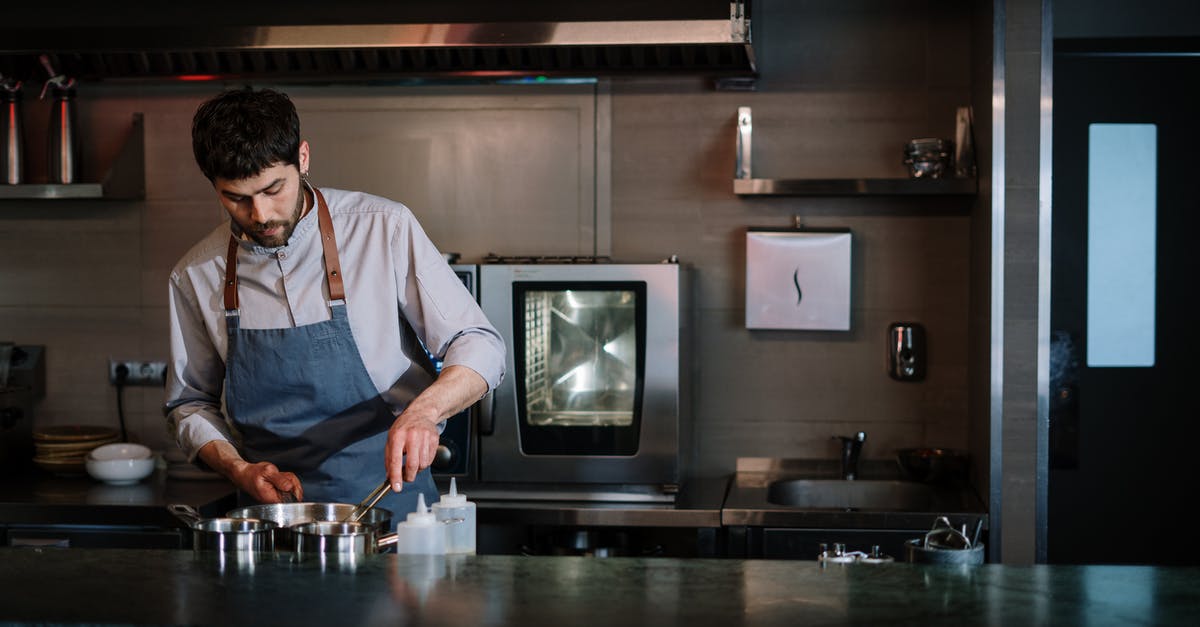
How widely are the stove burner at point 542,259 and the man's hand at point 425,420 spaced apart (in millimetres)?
1411

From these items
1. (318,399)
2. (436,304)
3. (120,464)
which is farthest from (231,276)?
(120,464)

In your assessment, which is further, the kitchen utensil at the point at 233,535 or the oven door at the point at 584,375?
the oven door at the point at 584,375

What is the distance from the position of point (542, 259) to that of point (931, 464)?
1.34m

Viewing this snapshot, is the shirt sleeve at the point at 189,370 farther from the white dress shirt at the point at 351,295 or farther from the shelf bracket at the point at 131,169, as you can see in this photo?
the shelf bracket at the point at 131,169

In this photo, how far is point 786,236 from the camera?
3951 millimetres

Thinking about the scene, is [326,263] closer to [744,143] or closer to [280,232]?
[280,232]

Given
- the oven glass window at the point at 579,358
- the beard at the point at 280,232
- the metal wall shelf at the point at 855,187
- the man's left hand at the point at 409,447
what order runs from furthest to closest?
the metal wall shelf at the point at 855,187 < the oven glass window at the point at 579,358 < the beard at the point at 280,232 < the man's left hand at the point at 409,447

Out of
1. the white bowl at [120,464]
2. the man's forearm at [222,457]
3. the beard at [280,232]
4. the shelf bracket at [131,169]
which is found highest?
the shelf bracket at [131,169]

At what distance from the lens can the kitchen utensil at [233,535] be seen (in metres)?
1.76

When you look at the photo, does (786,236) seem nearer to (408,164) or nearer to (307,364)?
(408,164)

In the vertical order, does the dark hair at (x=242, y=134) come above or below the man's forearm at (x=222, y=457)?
above

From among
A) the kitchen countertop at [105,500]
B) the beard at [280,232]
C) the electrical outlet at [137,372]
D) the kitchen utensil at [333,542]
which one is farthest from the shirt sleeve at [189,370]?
the electrical outlet at [137,372]

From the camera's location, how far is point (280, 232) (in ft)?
7.74

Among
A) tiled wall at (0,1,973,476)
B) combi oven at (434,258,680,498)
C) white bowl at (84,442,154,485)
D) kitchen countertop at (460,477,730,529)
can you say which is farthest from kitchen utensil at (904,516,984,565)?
white bowl at (84,442,154,485)
